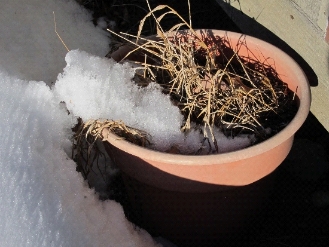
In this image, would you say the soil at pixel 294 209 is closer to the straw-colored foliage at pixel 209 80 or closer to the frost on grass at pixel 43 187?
the straw-colored foliage at pixel 209 80

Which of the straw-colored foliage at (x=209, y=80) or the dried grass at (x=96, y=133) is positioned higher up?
the straw-colored foliage at (x=209, y=80)

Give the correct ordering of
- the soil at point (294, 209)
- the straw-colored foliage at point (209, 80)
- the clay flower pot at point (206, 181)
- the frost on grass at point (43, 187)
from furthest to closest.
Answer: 1. the soil at point (294, 209)
2. the straw-colored foliage at point (209, 80)
3. the clay flower pot at point (206, 181)
4. the frost on grass at point (43, 187)

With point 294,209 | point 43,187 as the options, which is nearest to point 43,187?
point 43,187

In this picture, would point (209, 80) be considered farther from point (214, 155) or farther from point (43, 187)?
point (43, 187)

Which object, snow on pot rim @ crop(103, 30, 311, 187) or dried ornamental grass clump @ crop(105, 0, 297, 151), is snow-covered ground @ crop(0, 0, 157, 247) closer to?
snow on pot rim @ crop(103, 30, 311, 187)

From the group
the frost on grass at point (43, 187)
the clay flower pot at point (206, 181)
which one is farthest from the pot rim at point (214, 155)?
the frost on grass at point (43, 187)

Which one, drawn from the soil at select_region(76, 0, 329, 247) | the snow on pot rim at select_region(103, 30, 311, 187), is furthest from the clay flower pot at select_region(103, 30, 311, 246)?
the soil at select_region(76, 0, 329, 247)

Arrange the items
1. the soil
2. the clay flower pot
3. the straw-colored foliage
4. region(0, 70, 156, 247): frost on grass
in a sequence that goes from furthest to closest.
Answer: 1. the soil
2. the straw-colored foliage
3. the clay flower pot
4. region(0, 70, 156, 247): frost on grass
